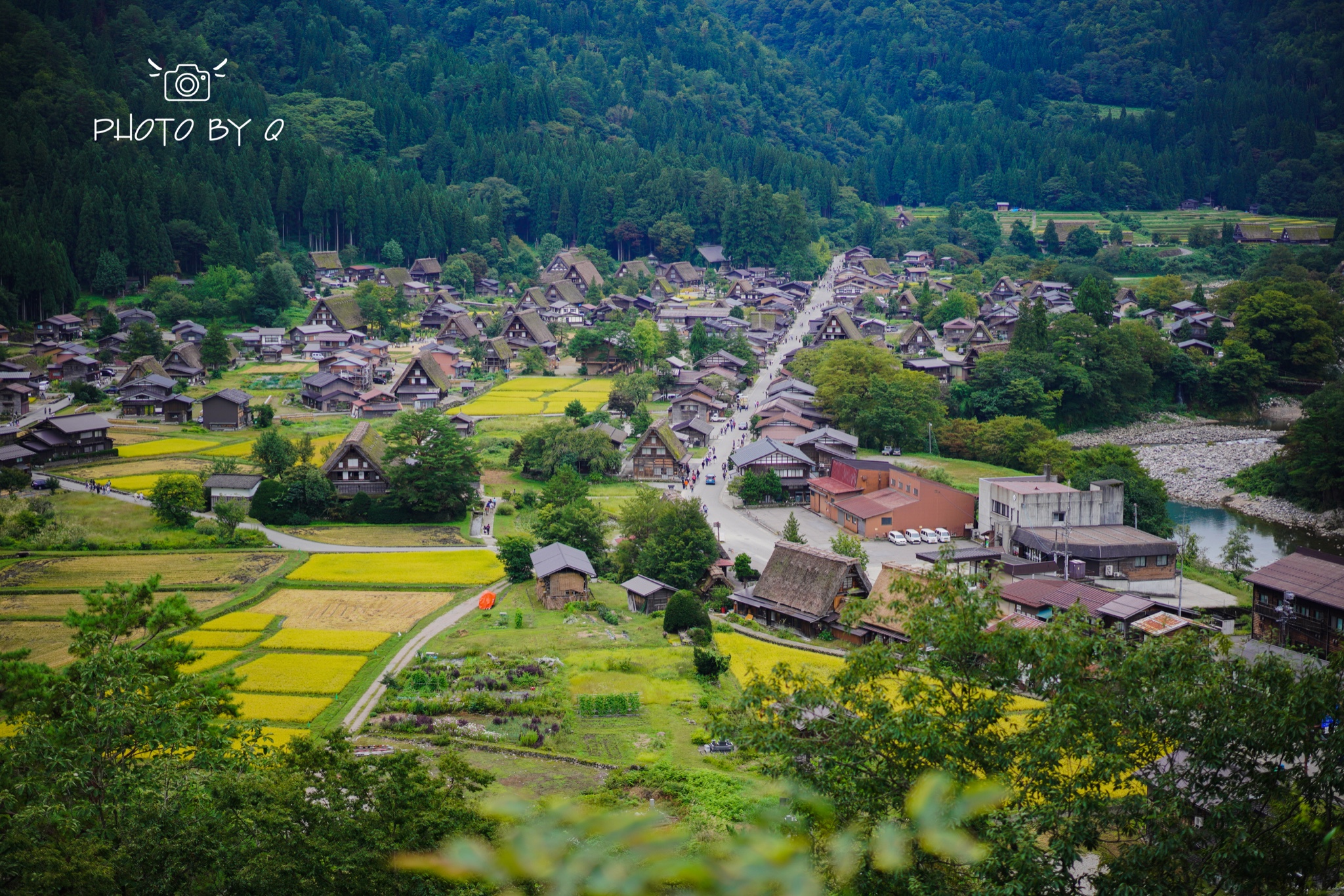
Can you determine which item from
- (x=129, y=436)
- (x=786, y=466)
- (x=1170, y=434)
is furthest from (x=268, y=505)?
(x=1170, y=434)

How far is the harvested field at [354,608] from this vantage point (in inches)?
922

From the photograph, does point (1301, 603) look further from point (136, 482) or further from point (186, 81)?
point (186, 81)

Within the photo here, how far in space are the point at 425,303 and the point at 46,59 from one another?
30.6 m

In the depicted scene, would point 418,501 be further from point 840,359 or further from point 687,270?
point 687,270

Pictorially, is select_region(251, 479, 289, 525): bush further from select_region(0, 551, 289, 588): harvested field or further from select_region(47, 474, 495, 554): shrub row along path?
select_region(0, 551, 289, 588): harvested field

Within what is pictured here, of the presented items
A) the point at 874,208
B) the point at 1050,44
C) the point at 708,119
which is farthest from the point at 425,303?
the point at 1050,44

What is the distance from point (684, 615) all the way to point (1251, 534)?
20.6 meters

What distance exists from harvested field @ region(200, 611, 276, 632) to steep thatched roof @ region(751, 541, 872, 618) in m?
10.9

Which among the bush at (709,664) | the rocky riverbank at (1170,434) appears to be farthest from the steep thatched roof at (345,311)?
the bush at (709,664)

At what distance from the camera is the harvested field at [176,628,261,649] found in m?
22.0

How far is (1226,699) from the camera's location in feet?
33.8

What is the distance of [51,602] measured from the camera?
24.2m

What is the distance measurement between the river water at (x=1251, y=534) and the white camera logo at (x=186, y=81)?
69391mm

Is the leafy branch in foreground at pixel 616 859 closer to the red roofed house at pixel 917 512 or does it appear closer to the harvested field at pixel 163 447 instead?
the red roofed house at pixel 917 512
